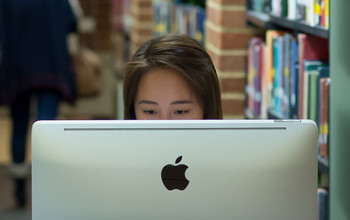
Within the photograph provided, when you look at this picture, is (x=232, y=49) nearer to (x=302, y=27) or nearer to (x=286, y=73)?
(x=286, y=73)

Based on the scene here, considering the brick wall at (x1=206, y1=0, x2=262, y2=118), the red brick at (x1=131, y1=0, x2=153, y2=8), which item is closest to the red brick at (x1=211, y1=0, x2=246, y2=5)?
the brick wall at (x1=206, y1=0, x2=262, y2=118)

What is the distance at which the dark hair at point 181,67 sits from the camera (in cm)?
199

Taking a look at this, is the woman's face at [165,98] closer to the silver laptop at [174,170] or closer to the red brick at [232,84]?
the silver laptop at [174,170]

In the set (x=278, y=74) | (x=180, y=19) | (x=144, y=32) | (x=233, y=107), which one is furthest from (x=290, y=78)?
(x=144, y=32)

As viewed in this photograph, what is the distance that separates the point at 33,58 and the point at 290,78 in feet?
6.86

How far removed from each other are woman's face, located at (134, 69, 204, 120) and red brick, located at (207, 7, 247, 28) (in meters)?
1.49

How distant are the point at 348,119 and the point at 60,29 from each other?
8.74 feet

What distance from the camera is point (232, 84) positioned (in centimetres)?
354

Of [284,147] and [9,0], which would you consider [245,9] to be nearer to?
[9,0]

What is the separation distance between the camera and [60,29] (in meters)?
4.40

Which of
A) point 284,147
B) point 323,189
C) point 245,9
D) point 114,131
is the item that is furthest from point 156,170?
point 245,9

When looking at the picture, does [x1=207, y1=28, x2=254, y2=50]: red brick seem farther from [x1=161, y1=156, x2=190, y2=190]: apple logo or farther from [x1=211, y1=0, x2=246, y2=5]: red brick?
[x1=161, y1=156, x2=190, y2=190]: apple logo

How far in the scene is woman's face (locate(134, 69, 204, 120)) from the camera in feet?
6.38

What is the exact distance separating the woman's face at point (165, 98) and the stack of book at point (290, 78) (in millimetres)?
424
